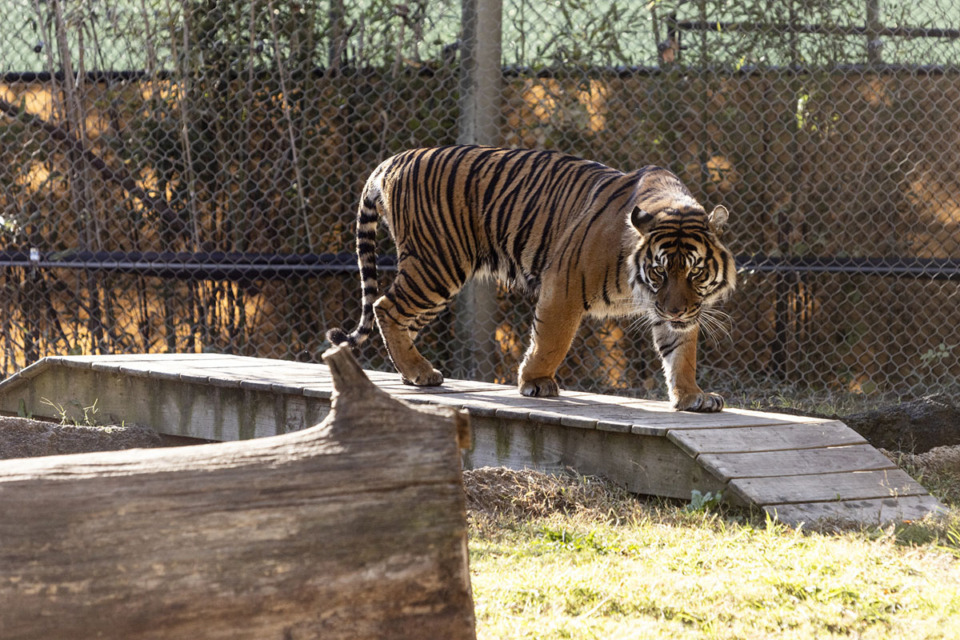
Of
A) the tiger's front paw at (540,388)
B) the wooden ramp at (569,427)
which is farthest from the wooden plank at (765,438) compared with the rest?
the tiger's front paw at (540,388)

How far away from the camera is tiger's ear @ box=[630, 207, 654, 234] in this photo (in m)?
3.73

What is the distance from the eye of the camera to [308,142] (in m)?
5.77

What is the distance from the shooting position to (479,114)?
5.47m

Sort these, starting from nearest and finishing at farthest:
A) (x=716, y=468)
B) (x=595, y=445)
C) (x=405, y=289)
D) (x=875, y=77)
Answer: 1. (x=716, y=468)
2. (x=595, y=445)
3. (x=405, y=289)
4. (x=875, y=77)

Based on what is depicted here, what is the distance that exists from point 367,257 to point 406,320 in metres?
0.35

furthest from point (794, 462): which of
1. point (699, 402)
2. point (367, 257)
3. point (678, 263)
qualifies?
point (367, 257)

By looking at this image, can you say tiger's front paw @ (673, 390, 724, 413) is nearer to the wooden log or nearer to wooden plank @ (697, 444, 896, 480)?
wooden plank @ (697, 444, 896, 480)

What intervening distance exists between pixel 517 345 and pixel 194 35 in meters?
2.48

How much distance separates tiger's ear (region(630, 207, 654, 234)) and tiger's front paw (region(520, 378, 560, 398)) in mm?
815

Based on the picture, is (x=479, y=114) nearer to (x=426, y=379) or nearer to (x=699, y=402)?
(x=426, y=379)

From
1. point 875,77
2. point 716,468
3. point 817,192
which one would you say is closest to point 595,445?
point 716,468

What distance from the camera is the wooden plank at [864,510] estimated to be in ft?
10.1

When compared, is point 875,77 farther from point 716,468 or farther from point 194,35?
point 194,35

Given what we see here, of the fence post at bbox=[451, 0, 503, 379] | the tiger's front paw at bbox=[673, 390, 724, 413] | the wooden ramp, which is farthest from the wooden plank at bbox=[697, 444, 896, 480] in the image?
the fence post at bbox=[451, 0, 503, 379]
